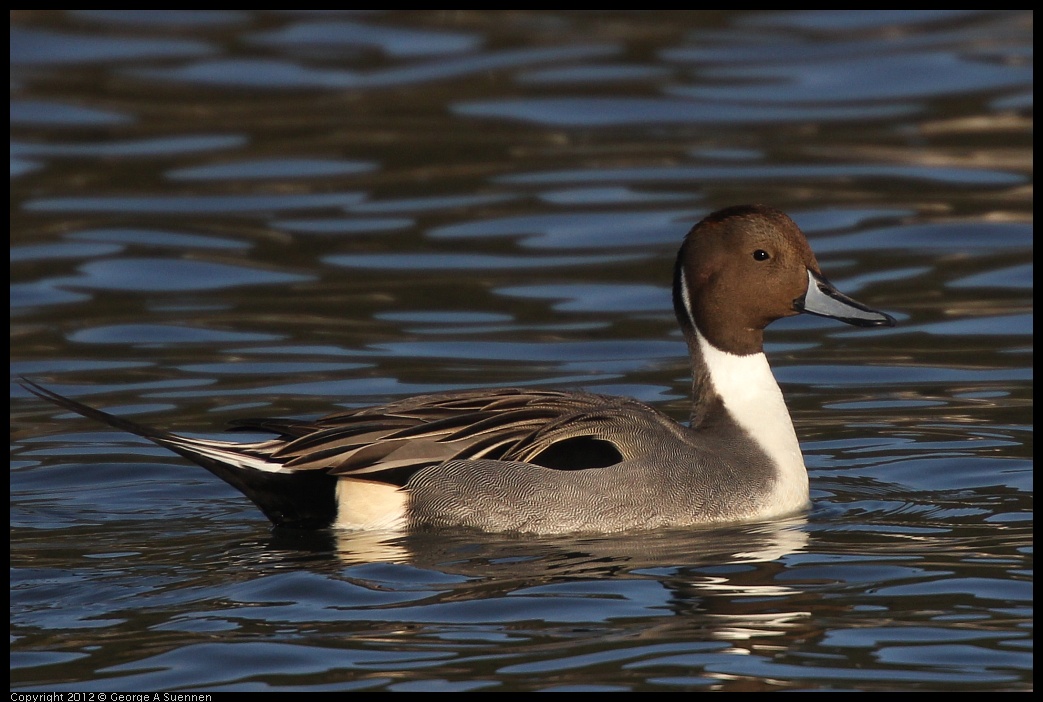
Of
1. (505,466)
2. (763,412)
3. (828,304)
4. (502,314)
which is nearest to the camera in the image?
(505,466)

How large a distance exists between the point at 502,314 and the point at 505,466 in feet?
12.3

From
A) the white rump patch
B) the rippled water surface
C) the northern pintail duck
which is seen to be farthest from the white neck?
the white rump patch

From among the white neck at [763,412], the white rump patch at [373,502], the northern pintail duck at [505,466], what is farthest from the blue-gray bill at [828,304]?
the white rump patch at [373,502]

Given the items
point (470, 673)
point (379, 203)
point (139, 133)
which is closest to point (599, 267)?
point (379, 203)

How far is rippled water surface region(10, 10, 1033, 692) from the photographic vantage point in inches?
211

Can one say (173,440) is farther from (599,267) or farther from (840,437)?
(599,267)

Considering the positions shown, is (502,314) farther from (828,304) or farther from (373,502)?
(373,502)

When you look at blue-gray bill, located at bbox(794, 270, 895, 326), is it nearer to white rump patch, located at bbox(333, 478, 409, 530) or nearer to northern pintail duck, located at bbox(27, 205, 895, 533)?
northern pintail duck, located at bbox(27, 205, 895, 533)

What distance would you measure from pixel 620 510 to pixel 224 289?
4836mm

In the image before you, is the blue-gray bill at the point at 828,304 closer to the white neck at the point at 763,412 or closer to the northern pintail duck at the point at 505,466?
the white neck at the point at 763,412

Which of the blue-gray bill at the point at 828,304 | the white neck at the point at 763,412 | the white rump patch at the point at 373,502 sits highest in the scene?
the blue-gray bill at the point at 828,304

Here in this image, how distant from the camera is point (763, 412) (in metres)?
6.93

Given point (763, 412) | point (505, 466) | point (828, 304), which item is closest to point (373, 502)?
point (505, 466)

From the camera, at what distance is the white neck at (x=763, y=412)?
6.73 m
